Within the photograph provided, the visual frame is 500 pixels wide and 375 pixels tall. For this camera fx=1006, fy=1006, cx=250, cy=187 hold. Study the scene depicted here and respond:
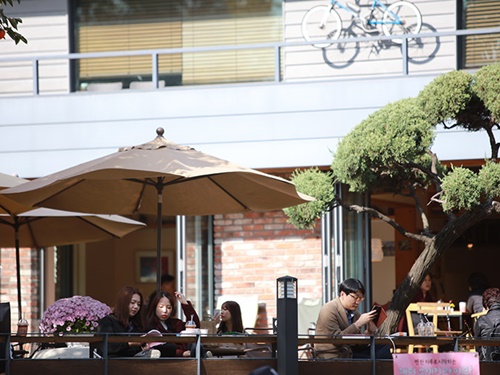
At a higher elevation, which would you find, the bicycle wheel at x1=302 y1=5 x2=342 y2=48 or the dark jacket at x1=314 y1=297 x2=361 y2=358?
the bicycle wheel at x1=302 y1=5 x2=342 y2=48

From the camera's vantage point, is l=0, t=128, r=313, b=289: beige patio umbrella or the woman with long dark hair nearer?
the woman with long dark hair

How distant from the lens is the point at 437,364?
6.62 m

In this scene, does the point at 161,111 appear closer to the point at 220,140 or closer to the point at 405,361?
the point at 220,140

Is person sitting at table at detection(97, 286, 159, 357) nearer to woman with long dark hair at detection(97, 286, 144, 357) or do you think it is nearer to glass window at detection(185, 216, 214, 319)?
woman with long dark hair at detection(97, 286, 144, 357)

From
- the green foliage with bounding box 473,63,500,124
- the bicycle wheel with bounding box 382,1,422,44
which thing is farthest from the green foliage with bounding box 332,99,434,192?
the bicycle wheel with bounding box 382,1,422,44

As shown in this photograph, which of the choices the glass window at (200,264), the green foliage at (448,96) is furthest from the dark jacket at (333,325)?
→ the glass window at (200,264)

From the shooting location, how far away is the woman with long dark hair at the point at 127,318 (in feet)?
23.6

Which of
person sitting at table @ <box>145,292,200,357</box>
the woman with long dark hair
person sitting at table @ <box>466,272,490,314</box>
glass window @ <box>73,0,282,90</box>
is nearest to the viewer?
the woman with long dark hair

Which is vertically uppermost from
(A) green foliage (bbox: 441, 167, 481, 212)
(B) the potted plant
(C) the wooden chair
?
(A) green foliage (bbox: 441, 167, 481, 212)

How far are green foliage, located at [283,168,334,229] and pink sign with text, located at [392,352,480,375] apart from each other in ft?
10.9

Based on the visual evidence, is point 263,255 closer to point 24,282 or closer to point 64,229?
point 64,229

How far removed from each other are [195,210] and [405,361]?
3.02m

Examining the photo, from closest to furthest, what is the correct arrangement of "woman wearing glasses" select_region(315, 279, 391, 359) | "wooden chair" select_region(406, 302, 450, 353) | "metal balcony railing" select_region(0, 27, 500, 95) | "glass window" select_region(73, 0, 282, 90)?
"woman wearing glasses" select_region(315, 279, 391, 359), "wooden chair" select_region(406, 302, 450, 353), "metal balcony railing" select_region(0, 27, 500, 95), "glass window" select_region(73, 0, 282, 90)

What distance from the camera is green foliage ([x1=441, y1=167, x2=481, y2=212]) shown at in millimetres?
8938
